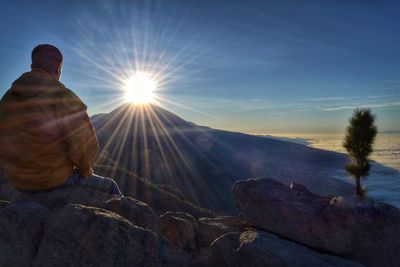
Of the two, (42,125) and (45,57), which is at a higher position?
(45,57)

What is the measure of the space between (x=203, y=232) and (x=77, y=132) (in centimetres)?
639

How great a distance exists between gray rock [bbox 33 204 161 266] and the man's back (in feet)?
5.63

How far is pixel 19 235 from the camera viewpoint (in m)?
6.59

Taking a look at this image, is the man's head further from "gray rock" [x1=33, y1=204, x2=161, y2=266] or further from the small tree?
the small tree

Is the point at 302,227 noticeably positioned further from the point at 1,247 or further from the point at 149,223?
the point at 1,247

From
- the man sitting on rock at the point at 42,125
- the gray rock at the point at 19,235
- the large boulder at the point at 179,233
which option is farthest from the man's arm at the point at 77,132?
the large boulder at the point at 179,233

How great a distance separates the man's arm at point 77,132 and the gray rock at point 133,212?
1.28 metres

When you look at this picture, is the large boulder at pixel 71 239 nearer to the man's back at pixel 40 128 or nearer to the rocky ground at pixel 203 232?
the rocky ground at pixel 203 232

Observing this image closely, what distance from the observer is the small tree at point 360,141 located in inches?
1016

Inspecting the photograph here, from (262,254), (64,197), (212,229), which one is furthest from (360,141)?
(64,197)

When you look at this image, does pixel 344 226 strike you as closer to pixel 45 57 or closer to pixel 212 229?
pixel 212 229

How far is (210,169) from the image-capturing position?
9844cm

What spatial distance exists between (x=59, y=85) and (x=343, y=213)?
806 centimetres

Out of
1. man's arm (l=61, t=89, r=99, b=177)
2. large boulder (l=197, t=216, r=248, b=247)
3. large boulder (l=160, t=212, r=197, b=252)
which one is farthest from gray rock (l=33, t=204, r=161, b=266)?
large boulder (l=197, t=216, r=248, b=247)
